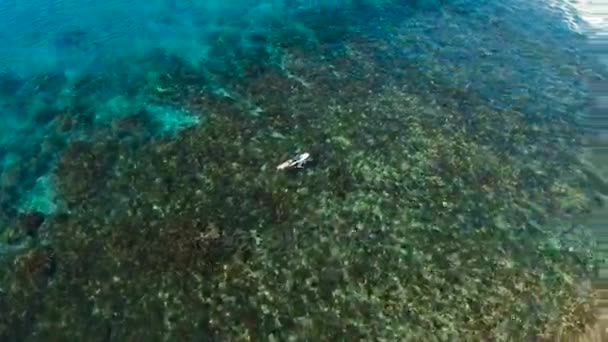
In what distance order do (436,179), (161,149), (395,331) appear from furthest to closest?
(161,149) → (436,179) → (395,331)

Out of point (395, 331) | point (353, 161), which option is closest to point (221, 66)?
point (353, 161)

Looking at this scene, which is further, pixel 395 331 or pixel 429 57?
pixel 429 57

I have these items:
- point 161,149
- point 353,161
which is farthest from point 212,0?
point 353,161

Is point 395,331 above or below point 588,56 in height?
below

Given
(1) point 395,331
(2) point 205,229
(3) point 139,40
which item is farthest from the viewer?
(3) point 139,40

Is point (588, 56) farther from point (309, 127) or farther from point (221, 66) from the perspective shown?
point (221, 66)

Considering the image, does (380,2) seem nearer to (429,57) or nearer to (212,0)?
(429,57)
